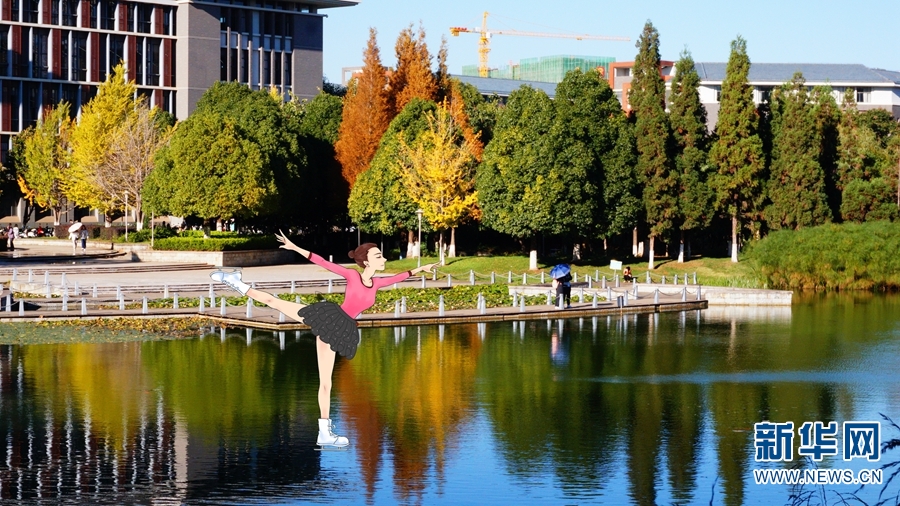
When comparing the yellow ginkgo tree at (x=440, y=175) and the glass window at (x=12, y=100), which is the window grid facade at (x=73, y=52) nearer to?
the glass window at (x=12, y=100)

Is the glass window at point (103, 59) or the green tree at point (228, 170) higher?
the glass window at point (103, 59)

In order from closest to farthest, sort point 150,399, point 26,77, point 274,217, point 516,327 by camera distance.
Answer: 1. point 150,399
2. point 516,327
3. point 274,217
4. point 26,77

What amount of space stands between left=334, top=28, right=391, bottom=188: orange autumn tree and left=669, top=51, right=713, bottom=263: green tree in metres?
17.2

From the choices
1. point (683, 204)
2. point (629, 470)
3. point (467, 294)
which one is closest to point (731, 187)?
point (683, 204)

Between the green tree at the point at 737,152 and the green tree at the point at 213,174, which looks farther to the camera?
the green tree at the point at 213,174

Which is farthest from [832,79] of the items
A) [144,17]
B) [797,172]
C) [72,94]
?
[72,94]

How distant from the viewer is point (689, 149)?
64.2 metres

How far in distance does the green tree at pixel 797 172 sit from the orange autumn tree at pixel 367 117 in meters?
22.5

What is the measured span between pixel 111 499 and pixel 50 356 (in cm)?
1513

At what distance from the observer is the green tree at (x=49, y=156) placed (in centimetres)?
8550

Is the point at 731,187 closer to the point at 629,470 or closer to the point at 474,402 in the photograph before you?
the point at 474,402

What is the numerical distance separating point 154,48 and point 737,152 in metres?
58.0

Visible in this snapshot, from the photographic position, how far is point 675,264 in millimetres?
64688

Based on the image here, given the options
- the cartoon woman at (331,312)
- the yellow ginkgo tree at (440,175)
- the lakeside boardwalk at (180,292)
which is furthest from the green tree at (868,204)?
the cartoon woman at (331,312)
